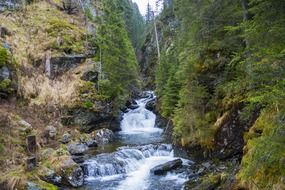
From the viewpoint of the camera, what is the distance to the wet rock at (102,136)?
2293 centimetres

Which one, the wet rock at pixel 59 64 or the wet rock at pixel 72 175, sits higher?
the wet rock at pixel 59 64

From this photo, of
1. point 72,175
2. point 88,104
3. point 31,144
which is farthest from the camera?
point 88,104

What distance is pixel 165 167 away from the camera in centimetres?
1560

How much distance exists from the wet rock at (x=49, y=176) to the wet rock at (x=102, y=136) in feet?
27.7

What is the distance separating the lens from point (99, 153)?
1914 centimetres

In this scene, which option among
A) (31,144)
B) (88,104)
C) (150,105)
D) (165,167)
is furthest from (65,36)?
(165,167)

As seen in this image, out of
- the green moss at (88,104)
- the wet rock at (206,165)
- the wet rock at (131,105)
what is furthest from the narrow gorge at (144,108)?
the wet rock at (131,105)

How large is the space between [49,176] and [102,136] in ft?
32.3

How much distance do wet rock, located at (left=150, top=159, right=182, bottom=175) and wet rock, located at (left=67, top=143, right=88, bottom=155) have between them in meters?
5.27

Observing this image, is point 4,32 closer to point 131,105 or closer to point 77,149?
point 131,105

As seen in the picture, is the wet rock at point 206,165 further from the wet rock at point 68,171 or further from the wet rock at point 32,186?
the wet rock at point 32,186

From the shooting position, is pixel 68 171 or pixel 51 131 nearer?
pixel 68 171

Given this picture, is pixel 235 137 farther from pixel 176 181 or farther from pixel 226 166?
pixel 176 181

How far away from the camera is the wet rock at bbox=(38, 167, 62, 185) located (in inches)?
536
